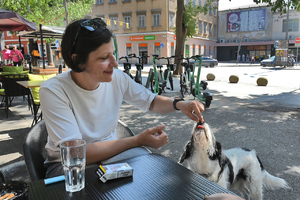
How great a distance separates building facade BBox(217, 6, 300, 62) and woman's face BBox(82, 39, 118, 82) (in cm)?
4324

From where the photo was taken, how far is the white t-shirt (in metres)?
1.47

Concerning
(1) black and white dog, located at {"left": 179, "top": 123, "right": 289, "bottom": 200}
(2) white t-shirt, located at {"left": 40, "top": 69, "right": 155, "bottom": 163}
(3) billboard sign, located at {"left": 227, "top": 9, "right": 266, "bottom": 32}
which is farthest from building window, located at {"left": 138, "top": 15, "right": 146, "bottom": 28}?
(2) white t-shirt, located at {"left": 40, "top": 69, "right": 155, "bottom": 163}

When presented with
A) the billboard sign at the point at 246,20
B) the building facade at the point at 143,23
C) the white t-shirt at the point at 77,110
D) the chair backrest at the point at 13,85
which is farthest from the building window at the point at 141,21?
the white t-shirt at the point at 77,110

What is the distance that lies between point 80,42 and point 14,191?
3.16 feet

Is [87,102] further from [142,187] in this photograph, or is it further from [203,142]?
[203,142]

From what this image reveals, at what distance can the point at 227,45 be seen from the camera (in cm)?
4850

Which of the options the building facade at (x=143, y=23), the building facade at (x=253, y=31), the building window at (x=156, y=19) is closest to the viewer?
the building facade at (x=143, y=23)

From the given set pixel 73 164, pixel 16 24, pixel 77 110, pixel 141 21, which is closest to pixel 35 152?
pixel 77 110

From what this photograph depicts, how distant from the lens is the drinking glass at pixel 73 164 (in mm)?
1115

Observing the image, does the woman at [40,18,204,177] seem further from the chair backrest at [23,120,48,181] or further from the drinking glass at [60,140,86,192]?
the drinking glass at [60,140,86,192]

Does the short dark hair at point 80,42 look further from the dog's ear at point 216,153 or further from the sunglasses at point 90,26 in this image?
the dog's ear at point 216,153

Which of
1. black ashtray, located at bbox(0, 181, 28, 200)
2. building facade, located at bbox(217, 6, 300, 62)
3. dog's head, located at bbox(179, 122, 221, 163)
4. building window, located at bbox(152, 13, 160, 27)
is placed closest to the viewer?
black ashtray, located at bbox(0, 181, 28, 200)

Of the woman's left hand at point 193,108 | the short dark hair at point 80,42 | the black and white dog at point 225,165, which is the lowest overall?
the black and white dog at point 225,165

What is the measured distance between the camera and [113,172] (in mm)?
1245
